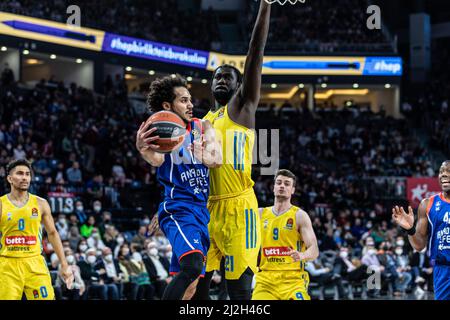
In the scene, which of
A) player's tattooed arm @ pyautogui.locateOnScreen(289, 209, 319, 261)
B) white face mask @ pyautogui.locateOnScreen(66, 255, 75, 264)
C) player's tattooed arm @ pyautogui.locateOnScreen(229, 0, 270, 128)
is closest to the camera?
player's tattooed arm @ pyautogui.locateOnScreen(229, 0, 270, 128)

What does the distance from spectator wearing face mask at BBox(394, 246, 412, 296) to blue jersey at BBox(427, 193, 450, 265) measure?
12.3 metres

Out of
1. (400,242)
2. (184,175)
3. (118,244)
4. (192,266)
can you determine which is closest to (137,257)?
(118,244)

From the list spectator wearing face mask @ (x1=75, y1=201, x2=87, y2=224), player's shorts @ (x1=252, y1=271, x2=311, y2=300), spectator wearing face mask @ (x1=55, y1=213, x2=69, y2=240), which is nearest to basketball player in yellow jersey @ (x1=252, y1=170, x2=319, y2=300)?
player's shorts @ (x1=252, y1=271, x2=311, y2=300)

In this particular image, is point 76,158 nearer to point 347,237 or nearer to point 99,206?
point 99,206

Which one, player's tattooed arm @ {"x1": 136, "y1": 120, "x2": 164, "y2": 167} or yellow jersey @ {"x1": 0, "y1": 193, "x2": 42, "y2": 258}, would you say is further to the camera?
yellow jersey @ {"x1": 0, "y1": 193, "x2": 42, "y2": 258}

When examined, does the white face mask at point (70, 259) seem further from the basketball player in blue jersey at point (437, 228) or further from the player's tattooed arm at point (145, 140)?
the player's tattooed arm at point (145, 140)

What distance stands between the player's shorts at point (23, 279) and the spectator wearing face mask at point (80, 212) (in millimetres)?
9935

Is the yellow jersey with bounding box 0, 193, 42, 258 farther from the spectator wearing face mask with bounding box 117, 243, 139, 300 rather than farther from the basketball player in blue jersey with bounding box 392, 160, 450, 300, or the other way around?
the spectator wearing face mask with bounding box 117, 243, 139, 300

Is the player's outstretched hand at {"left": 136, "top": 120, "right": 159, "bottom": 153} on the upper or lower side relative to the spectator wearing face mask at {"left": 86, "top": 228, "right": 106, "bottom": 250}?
upper

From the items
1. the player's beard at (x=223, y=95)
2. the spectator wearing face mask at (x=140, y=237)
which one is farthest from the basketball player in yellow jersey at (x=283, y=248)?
the spectator wearing face mask at (x=140, y=237)

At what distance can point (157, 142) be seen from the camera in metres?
6.06

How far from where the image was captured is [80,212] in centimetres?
1862

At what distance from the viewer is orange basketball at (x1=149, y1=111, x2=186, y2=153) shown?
6.01 m

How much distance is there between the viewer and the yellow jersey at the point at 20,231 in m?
8.61
